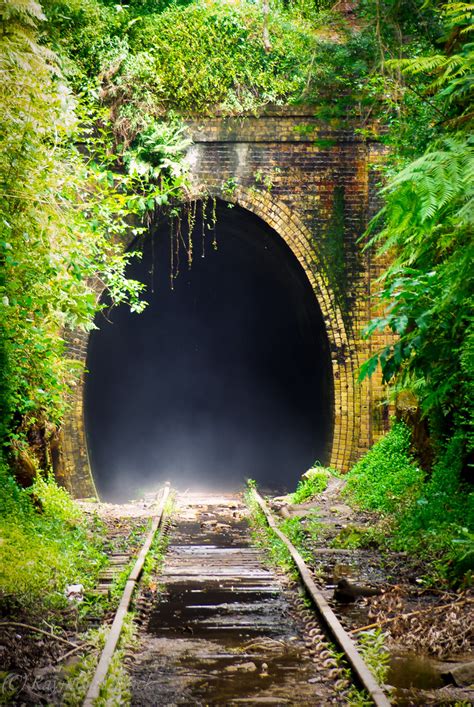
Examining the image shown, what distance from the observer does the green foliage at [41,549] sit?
6.11 m

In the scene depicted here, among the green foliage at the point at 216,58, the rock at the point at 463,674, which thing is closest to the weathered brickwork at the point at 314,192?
the green foliage at the point at 216,58

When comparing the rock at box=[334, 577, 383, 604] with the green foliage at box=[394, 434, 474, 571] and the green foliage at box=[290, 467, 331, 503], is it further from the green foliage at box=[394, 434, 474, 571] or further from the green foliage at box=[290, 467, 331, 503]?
the green foliage at box=[290, 467, 331, 503]

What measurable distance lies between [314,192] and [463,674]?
34.3 feet

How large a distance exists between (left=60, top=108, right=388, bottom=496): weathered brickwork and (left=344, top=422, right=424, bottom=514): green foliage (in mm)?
1099

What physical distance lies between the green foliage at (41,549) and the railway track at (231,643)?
584 mm

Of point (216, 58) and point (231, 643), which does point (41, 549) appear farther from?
point (216, 58)

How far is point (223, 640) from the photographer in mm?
5453

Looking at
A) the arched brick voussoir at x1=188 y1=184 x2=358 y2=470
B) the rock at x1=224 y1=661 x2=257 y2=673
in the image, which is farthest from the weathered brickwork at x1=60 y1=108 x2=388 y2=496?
the rock at x1=224 y1=661 x2=257 y2=673

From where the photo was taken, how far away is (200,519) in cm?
1216

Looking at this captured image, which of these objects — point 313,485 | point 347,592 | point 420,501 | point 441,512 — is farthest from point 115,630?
point 313,485

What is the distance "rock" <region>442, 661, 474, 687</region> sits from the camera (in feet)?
14.2

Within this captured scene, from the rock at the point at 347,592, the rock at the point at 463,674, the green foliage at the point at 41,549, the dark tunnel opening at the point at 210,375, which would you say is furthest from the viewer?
the dark tunnel opening at the point at 210,375

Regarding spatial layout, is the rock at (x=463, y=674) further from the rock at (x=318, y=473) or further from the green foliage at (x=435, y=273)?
the rock at (x=318, y=473)

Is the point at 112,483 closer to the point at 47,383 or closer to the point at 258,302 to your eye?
the point at 258,302
